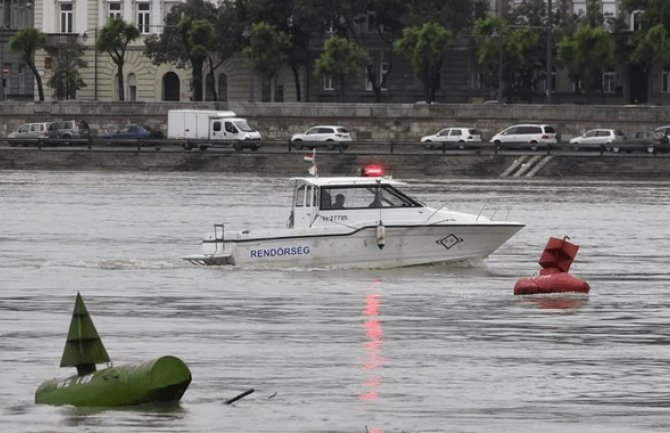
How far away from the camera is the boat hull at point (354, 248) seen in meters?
39.2

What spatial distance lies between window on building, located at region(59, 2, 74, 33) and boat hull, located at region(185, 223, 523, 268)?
78828 mm

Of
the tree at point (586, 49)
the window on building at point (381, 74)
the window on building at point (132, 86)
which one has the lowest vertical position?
the window on building at point (132, 86)

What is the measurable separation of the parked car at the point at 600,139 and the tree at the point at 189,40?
22435 millimetres

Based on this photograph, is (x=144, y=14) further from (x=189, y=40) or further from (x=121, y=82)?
(x=189, y=40)

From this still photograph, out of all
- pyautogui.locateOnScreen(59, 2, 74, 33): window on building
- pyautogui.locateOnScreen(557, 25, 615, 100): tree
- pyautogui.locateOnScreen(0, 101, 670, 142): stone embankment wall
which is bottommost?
pyautogui.locateOnScreen(0, 101, 670, 142): stone embankment wall

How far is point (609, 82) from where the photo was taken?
11012 cm

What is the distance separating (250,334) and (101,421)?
25.0 ft

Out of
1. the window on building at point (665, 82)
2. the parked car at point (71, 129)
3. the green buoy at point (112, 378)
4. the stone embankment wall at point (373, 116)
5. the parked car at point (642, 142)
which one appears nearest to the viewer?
the green buoy at point (112, 378)

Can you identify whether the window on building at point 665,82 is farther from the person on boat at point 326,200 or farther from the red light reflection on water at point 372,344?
the red light reflection on water at point 372,344

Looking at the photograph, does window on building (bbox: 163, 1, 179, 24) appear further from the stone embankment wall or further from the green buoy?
the green buoy

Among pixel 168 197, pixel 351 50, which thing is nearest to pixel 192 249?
pixel 168 197

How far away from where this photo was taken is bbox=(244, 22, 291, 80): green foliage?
4227 inches

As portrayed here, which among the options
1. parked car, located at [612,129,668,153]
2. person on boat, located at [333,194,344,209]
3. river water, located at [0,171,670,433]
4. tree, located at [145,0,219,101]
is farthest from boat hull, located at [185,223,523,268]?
tree, located at [145,0,219,101]

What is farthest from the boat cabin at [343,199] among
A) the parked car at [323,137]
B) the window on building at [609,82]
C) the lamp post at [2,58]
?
the lamp post at [2,58]
